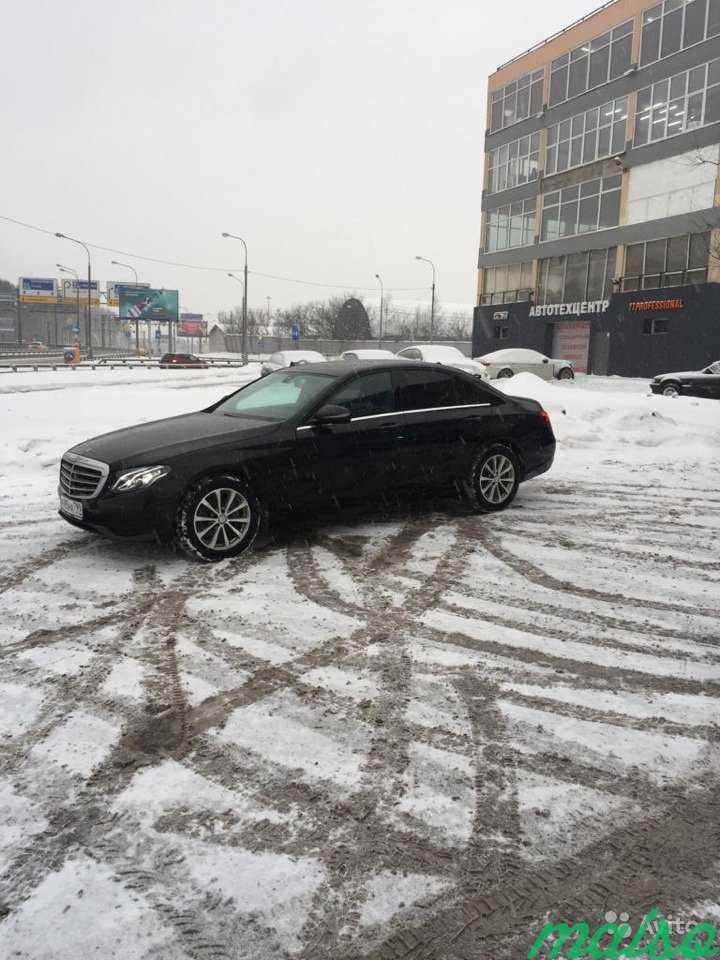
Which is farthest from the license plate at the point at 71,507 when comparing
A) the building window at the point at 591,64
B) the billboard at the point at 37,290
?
the billboard at the point at 37,290

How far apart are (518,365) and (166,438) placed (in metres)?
24.0

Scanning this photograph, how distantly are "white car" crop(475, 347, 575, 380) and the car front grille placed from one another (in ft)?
71.6

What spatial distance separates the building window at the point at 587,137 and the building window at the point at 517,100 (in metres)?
2.58

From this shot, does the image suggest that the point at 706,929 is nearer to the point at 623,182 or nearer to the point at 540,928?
the point at 540,928

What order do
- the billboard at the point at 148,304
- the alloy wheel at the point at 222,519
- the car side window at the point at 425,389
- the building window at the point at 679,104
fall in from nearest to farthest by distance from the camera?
Answer: the alloy wheel at the point at 222,519 < the car side window at the point at 425,389 < the building window at the point at 679,104 < the billboard at the point at 148,304

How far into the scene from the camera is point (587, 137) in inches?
1564

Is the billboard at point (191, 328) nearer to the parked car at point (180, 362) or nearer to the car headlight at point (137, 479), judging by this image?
the parked car at point (180, 362)

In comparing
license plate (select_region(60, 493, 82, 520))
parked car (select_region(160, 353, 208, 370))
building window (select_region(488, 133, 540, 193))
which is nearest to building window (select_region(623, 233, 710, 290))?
building window (select_region(488, 133, 540, 193))

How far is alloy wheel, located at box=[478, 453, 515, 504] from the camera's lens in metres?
7.04

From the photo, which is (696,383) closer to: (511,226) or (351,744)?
(351,744)

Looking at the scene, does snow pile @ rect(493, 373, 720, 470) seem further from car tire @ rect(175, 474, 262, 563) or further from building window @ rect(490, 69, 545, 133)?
building window @ rect(490, 69, 545, 133)

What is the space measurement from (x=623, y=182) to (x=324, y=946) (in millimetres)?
41477

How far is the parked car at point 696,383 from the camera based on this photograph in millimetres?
20531

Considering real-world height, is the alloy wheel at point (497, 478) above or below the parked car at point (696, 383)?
below
